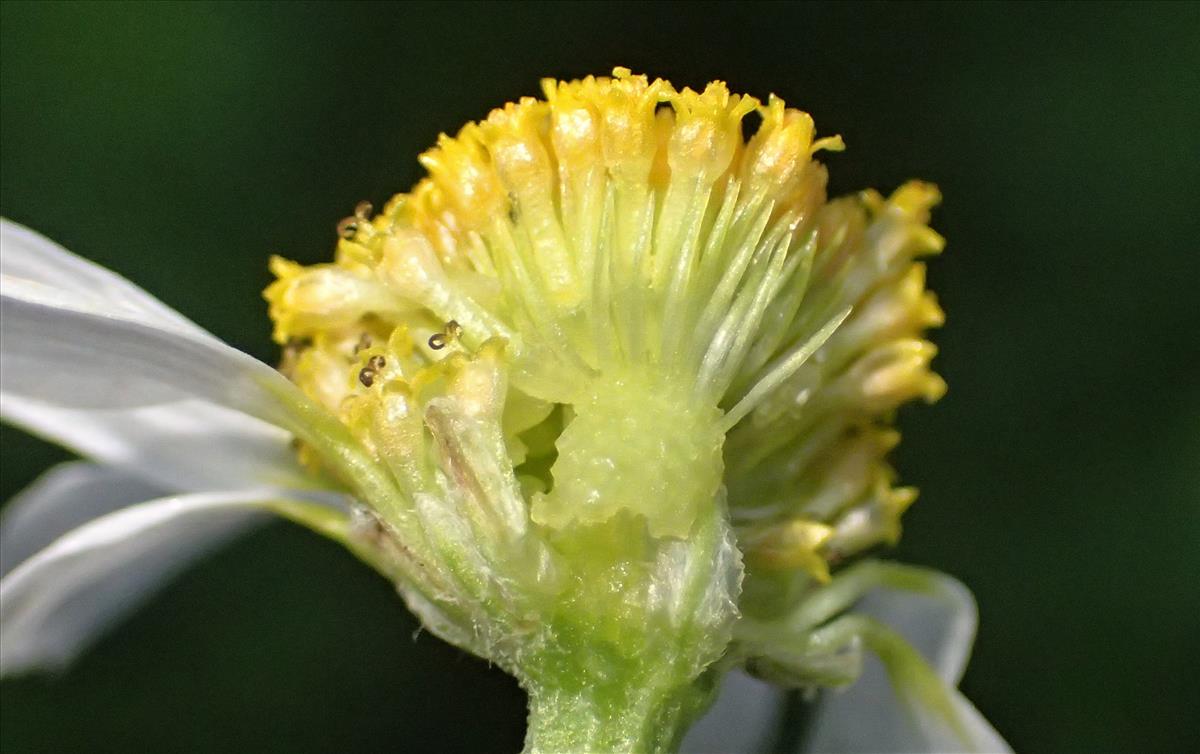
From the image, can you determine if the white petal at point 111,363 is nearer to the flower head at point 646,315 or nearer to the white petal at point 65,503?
the flower head at point 646,315

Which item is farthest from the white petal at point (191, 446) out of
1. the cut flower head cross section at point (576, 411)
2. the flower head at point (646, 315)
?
the flower head at point (646, 315)

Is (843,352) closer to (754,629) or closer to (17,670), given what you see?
(754,629)

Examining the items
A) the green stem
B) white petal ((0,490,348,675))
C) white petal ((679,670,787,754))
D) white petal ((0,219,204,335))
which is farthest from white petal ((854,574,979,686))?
white petal ((0,219,204,335))

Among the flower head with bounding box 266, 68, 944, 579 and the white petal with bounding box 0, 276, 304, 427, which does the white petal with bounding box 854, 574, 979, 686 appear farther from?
the white petal with bounding box 0, 276, 304, 427

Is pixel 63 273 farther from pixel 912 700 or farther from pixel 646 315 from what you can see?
pixel 912 700

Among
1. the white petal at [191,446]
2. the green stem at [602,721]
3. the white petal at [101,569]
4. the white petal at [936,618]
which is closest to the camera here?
the green stem at [602,721]

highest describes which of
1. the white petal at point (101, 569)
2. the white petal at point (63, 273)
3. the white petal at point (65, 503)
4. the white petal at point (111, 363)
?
the white petal at point (63, 273)
